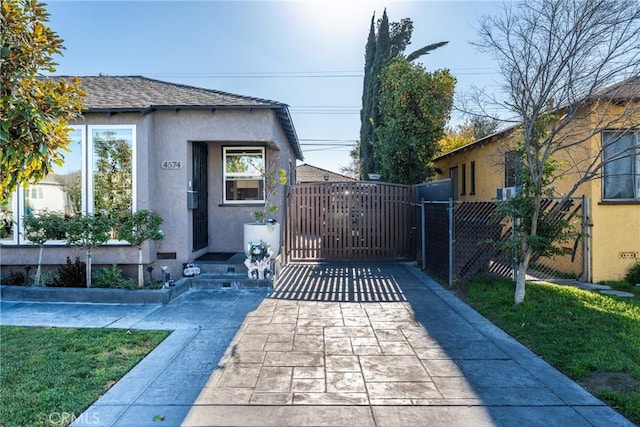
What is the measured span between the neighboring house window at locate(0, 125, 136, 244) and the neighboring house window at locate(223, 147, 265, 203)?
2751 millimetres

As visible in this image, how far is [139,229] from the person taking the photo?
7406 millimetres

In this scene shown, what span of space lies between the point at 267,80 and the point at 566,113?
87.5 ft

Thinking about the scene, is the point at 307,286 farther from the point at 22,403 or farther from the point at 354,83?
the point at 354,83

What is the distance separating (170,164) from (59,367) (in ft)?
16.3

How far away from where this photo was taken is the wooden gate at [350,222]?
1122 cm

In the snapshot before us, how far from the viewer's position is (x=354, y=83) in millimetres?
28953

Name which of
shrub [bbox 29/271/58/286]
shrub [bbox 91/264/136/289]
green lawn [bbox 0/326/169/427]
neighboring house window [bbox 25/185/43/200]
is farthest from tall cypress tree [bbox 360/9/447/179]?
green lawn [bbox 0/326/169/427]

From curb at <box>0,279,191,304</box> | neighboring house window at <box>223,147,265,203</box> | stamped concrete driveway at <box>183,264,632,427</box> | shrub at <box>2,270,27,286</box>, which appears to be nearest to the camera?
stamped concrete driveway at <box>183,264,632,427</box>

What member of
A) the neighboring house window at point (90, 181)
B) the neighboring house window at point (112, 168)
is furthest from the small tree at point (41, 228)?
the neighboring house window at point (112, 168)

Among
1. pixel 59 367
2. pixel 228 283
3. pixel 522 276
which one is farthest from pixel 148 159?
pixel 522 276

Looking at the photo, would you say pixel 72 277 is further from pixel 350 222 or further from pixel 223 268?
pixel 350 222

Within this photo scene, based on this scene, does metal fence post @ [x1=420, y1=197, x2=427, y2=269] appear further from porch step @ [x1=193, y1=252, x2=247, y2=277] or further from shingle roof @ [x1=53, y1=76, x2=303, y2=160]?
porch step @ [x1=193, y1=252, x2=247, y2=277]

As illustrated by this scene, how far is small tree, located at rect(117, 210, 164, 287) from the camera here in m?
7.21

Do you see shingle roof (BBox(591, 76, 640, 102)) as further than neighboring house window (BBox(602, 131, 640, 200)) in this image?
No
